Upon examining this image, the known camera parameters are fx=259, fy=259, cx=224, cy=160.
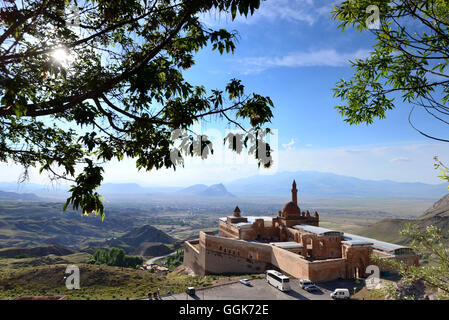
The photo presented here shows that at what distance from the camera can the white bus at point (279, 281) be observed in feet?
76.3

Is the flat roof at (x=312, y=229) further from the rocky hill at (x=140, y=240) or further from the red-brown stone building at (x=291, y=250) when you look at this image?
the rocky hill at (x=140, y=240)

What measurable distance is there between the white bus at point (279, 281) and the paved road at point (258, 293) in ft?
1.15

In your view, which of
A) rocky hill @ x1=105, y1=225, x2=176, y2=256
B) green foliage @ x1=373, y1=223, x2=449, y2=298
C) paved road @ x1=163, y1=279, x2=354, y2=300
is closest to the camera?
green foliage @ x1=373, y1=223, x2=449, y2=298

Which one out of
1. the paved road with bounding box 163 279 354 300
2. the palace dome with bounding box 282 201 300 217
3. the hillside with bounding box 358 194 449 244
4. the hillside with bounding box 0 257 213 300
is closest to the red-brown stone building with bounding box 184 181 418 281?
the palace dome with bounding box 282 201 300 217

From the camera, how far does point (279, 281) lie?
24031 millimetres

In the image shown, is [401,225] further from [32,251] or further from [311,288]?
[32,251]

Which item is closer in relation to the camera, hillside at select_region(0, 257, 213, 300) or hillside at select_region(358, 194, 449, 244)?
hillside at select_region(0, 257, 213, 300)

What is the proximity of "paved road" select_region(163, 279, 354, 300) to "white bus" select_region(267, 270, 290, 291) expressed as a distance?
1.15ft

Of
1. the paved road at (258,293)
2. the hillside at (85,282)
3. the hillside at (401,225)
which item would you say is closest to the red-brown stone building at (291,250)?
the paved road at (258,293)

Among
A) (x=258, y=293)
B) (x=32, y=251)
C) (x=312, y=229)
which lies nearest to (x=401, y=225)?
(x=312, y=229)

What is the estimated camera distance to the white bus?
2327cm

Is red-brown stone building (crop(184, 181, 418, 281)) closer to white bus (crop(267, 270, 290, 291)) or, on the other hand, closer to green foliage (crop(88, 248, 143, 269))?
white bus (crop(267, 270, 290, 291))

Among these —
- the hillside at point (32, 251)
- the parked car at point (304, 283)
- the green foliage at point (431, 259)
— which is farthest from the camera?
the hillside at point (32, 251)
